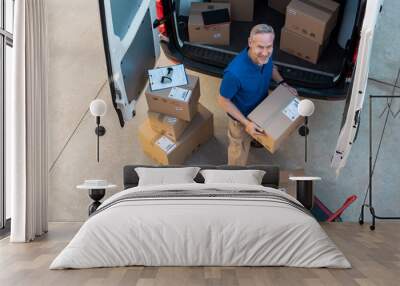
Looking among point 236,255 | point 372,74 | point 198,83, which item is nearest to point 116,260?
point 236,255

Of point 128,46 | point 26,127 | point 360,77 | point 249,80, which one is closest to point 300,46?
point 249,80

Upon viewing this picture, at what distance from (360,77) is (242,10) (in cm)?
187

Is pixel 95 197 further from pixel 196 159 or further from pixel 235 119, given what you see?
pixel 235 119

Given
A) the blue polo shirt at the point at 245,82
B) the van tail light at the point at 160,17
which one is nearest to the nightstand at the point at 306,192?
the blue polo shirt at the point at 245,82

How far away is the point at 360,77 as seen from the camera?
500cm

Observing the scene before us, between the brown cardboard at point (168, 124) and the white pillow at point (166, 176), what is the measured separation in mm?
378

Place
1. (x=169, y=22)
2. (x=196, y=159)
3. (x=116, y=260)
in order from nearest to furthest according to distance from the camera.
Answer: (x=116, y=260) < (x=169, y=22) < (x=196, y=159)

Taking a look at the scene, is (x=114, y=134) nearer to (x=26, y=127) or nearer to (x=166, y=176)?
(x=166, y=176)

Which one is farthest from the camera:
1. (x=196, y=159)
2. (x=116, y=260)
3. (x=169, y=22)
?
(x=196, y=159)

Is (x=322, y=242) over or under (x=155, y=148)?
under

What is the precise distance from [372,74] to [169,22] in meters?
2.52

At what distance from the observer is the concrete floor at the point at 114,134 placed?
21.6ft

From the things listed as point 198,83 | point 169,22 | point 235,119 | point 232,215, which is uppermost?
point 169,22

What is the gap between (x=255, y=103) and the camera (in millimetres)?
6000
